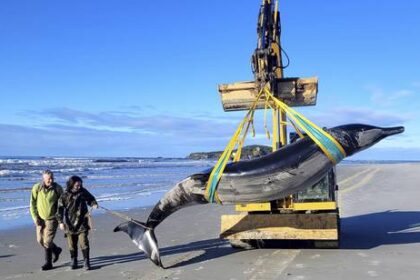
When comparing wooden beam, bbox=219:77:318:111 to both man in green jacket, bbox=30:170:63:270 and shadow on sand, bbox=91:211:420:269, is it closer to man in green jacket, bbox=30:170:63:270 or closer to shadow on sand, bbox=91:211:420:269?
shadow on sand, bbox=91:211:420:269

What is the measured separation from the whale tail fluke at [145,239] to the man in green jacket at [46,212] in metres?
1.29

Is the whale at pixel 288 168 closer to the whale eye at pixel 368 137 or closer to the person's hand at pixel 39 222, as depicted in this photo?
the whale eye at pixel 368 137

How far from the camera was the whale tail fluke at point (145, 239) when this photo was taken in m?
8.42

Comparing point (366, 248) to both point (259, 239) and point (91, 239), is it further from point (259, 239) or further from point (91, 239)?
point (91, 239)

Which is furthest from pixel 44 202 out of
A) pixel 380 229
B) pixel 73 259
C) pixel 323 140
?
pixel 380 229

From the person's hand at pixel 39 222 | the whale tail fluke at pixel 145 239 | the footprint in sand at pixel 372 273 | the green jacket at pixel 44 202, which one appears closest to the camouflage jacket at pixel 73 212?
the green jacket at pixel 44 202

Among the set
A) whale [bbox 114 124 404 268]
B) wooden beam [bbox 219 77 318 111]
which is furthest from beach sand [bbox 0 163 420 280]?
wooden beam [bbox 219 77 318 111]

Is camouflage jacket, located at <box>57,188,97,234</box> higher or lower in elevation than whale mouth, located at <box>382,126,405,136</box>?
lower

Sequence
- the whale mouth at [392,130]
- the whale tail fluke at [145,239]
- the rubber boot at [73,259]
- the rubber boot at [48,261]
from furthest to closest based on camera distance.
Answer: the rubber boot at [48,261] → the rubber boot at [73,259] → the whale tail fluke at [145,239] → the whale mouth at [392,130]

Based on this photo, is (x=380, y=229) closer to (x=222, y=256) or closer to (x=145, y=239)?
(x=222, y=256)

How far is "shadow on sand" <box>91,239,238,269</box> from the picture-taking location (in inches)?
363

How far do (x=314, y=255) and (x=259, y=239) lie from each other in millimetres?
1090

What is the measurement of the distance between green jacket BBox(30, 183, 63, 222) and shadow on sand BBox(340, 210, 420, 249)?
5502mm

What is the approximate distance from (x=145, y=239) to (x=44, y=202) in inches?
75.5
